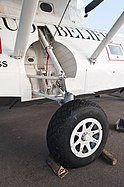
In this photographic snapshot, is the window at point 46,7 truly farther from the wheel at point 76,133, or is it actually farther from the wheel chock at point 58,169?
the wheel chock at point 58,169

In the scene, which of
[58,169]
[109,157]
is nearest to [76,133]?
[58,169]

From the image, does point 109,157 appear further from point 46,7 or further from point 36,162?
point 46,7

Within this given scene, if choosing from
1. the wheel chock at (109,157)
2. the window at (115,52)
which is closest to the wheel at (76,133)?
the wheel chock at (109,157)

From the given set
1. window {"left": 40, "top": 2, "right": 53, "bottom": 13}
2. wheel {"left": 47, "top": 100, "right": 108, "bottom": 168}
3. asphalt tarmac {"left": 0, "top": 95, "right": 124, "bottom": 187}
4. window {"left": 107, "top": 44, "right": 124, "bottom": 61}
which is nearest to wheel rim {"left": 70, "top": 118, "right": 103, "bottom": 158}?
wheel {"left": 47, "top": 100, "right": 108, "bottom": 168}

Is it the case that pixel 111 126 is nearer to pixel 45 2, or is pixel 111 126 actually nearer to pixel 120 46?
pixel 120 46

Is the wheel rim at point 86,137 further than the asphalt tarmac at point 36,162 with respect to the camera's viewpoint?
Yes

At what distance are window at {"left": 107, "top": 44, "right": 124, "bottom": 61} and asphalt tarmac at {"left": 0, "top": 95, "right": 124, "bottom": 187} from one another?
3.92 ft

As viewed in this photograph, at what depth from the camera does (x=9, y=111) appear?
4.18 m

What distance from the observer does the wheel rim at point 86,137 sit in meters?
2.09

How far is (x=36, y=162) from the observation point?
7.52ft

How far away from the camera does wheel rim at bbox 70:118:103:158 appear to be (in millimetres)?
2088

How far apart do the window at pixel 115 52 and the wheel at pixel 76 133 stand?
1.78 m

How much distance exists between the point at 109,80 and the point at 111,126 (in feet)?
2.65

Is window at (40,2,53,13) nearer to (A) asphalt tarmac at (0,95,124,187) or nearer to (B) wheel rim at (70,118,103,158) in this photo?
(A) asphalt tarmac at (0,95,124,187)
